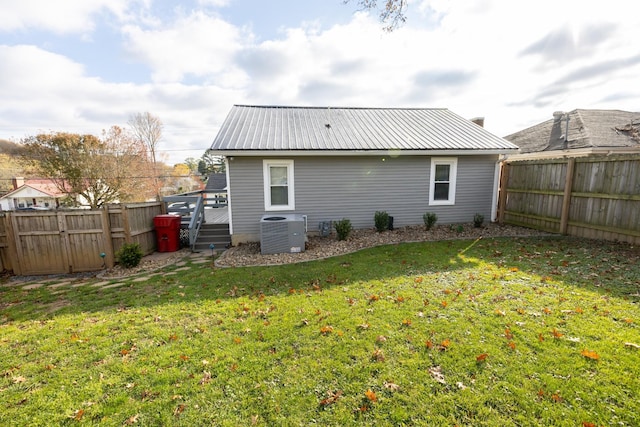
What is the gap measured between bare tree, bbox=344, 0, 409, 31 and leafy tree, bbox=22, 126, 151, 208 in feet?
61.3

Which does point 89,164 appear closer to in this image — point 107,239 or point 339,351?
point 107,239

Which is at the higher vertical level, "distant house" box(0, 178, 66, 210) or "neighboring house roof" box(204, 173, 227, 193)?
"neighboring house roof" box(204, 173, 227, 193)

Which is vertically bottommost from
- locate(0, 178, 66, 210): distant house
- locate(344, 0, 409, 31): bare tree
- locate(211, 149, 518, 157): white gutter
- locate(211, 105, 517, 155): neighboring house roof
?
locate(0, 178, 66, 210): distant house

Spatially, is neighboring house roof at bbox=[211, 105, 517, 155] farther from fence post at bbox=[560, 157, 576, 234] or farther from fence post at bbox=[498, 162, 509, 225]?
fence post at bbox=[560, 157, 576, 234]

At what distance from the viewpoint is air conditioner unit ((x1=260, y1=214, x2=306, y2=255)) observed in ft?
23.7

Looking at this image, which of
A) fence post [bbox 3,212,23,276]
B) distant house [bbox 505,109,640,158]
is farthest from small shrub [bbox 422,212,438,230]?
fence post [bbox 3,212,23,276]

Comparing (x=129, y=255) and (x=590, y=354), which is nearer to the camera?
(x=590, y=354)

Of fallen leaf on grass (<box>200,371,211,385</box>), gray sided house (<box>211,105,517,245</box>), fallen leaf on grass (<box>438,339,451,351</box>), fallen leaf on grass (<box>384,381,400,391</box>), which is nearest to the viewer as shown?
fallen leaf on grass (<box>384,381,400,391</box>)

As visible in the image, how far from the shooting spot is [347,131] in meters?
9.83

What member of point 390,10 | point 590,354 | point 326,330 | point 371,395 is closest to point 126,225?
point 326,330

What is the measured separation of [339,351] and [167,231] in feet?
24.5

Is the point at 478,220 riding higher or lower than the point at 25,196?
higher

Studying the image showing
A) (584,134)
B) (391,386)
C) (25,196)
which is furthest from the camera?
(25,196)

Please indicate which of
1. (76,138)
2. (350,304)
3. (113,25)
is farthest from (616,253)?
(76,138)
